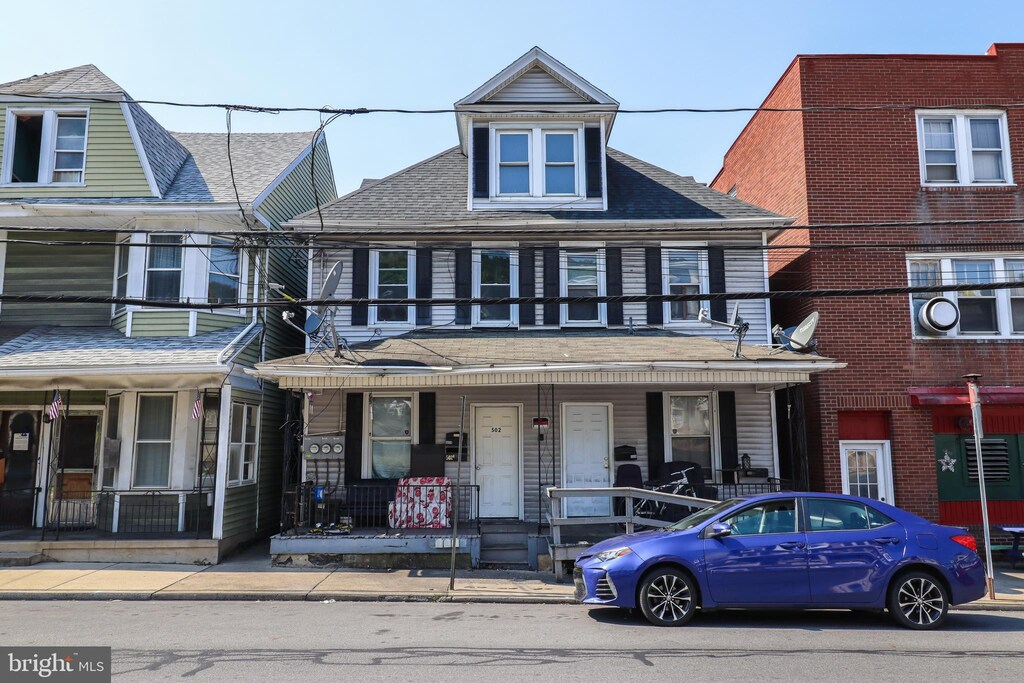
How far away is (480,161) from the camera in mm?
14742

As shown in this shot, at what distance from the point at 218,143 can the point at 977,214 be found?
1660 centimetres

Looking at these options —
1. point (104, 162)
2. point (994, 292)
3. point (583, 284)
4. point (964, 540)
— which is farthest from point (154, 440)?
point (994, 292)

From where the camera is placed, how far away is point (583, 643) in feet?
23.5

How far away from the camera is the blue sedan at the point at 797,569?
7910 mm

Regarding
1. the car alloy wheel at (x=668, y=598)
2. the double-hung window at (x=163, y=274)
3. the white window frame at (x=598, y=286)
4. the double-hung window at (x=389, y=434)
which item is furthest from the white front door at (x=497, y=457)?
the double-hung window at (x=163, y=274)

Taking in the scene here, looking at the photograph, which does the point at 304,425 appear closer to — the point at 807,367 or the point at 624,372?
the point at 624,372

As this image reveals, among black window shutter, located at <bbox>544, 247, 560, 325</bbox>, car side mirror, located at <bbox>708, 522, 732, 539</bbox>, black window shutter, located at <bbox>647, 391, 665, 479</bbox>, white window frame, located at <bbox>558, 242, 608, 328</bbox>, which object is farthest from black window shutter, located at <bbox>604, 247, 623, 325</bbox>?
car side mirror, located at <bbox>708, 522, 732, 539</bbox>

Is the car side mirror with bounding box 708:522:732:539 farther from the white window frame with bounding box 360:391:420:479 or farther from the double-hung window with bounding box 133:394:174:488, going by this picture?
the double-hung window with bounding box 133:394:174:488

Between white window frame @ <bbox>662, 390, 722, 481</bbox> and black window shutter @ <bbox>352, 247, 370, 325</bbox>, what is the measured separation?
596cm

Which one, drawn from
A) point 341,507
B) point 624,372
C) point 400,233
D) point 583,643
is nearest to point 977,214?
point 624,372

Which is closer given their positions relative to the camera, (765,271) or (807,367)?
(807,367)

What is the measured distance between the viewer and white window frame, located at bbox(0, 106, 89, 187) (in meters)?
14.1

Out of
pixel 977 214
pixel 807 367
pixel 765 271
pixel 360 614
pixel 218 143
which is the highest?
pixel 218 143

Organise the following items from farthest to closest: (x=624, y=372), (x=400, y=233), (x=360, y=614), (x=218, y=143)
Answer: (x=218, y=143) < (x=400, y=233) < (x=624, y=372) < (x=360, y=614)
